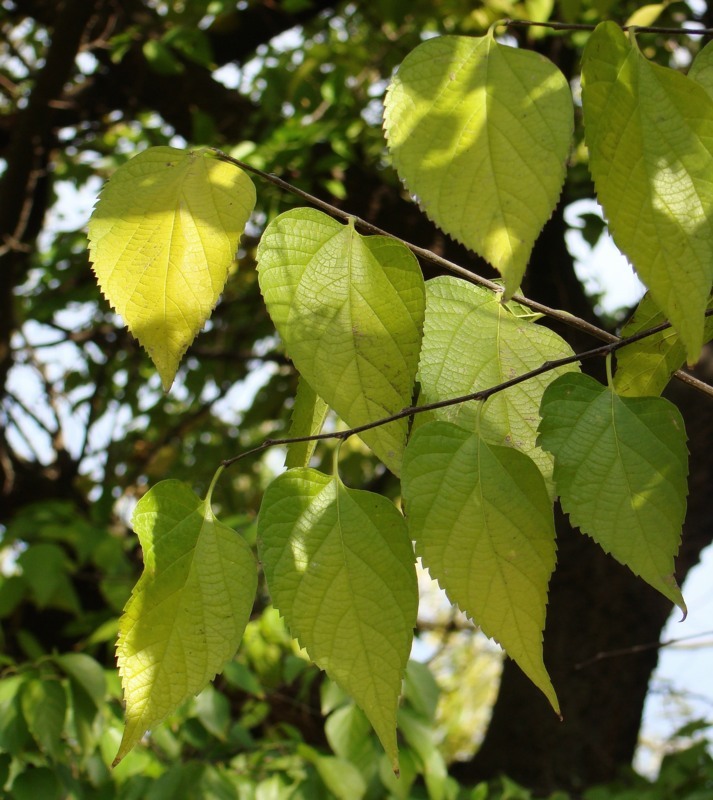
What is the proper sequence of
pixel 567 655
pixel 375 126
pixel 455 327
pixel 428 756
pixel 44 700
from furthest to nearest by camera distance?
pixel 375 126 < pixel 567 655 < pixel 428 756 < pixel 44 700 < pixel 455 327

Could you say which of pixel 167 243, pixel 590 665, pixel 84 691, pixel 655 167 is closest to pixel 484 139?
pixel 655 167

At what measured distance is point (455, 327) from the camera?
56 centimetres

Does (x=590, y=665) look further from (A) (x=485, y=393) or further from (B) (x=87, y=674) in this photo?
(A) (x=485, y=393)

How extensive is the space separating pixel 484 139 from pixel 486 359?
0.16 meters

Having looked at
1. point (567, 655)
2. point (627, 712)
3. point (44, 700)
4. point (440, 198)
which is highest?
point (440, 198)

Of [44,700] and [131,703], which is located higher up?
[131,703]

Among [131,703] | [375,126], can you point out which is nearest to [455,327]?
[131,703]

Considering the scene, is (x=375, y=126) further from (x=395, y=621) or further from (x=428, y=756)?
(x=395, y=621)

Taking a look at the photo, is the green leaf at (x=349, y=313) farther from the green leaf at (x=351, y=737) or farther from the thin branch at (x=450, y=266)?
the green leaf at (x=351, y=737)

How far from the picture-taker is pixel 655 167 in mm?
419

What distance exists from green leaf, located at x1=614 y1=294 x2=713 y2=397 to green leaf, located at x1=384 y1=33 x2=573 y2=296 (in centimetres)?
20

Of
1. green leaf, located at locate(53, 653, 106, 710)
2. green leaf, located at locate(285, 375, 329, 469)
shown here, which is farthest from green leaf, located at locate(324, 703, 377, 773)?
green leaf, located at locate(285, 375, 329, 469)

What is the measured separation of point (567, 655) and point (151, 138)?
6.62 ft

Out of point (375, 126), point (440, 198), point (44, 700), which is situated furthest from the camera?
point (375, 126)
